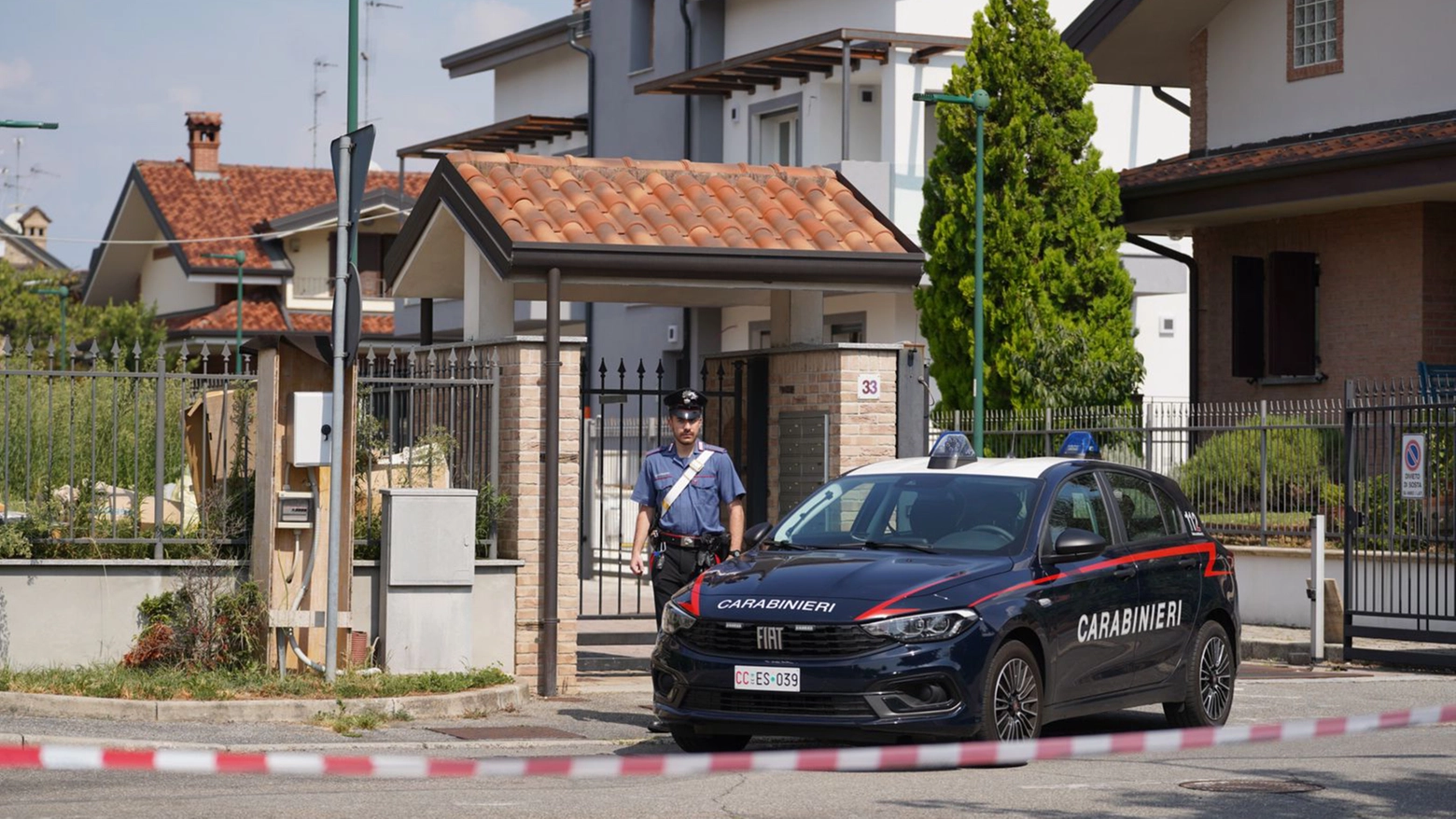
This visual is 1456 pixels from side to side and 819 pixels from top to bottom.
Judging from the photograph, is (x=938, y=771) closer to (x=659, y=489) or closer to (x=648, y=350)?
(x=659, y=489)

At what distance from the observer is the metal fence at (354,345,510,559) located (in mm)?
13867

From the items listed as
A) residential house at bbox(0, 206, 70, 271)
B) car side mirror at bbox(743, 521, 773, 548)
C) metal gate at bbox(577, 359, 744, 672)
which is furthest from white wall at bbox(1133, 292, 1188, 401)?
residential house at bbox(0, 206, 70, 271)

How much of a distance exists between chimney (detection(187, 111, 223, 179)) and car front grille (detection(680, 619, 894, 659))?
49.2m

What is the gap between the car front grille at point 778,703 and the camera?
9938mm

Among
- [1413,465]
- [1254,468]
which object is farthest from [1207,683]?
[1254,468]

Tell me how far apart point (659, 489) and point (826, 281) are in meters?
2.71

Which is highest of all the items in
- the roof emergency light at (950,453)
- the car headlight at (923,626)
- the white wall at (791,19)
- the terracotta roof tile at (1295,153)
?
the white wall at (791,19)

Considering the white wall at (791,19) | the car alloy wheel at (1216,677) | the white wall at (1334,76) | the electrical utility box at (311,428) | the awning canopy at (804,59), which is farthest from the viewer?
the white wall at (791,19)

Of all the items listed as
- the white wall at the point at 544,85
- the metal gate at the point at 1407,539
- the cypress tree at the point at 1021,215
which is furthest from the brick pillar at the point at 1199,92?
the white wall at the point at 544,85

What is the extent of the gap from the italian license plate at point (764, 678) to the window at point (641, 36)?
32.2 metres

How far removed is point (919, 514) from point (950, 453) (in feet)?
1.88

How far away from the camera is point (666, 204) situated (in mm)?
15039

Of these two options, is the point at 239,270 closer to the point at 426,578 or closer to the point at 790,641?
the point at 426,578

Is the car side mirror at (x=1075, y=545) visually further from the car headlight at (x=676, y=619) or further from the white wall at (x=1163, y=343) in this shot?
the white wall at (x=1163, y=343)
